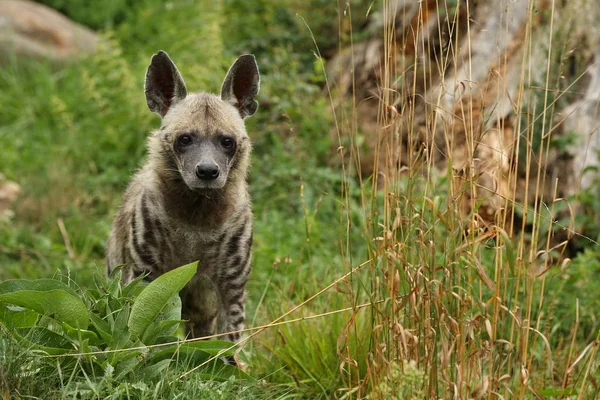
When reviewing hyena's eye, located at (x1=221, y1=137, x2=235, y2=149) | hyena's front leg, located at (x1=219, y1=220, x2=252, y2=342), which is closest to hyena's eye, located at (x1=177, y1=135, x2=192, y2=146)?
hyena's eye, located at (x1=221, y1=137, x2=235, y2=149)

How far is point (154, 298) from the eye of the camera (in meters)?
4.06

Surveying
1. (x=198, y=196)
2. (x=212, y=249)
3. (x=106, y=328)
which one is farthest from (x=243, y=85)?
(x=106, y=328)

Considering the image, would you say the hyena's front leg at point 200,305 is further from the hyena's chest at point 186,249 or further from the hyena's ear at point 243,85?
the hyena's ear at point 243,85

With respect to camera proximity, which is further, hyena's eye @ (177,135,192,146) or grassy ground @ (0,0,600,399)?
hyena's eye @ (177,135,192,146)

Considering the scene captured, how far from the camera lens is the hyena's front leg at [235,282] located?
501cm

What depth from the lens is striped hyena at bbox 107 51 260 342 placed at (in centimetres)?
486

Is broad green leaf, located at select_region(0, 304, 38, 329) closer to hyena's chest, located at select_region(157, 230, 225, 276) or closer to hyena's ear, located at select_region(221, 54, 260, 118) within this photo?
hyena's chest, located at select_region(157, 230, 225, 276)

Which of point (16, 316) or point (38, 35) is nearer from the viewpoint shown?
point (16, 316)

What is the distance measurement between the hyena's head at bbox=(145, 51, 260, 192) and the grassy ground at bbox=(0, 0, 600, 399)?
1.17ft

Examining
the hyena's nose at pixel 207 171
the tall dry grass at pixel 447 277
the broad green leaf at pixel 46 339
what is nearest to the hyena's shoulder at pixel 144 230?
the hyena's nose at pixel 207 171

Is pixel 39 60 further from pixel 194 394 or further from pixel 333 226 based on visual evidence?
pixel 194 394

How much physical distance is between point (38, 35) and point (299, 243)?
4950 mm

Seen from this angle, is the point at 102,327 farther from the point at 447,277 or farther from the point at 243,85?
the point at 243,85

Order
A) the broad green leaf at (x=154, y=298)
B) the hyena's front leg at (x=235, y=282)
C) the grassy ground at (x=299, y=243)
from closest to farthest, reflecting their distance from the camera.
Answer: the grassy ground at (x=299, y=243), the broad green leaf at (x=154, y=298), the hyena's front leg at (x=235, y=282)
